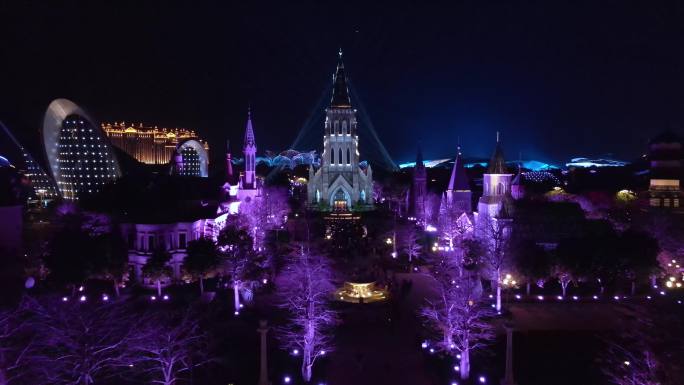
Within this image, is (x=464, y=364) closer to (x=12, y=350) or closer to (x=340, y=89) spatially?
(x=12, y=350)

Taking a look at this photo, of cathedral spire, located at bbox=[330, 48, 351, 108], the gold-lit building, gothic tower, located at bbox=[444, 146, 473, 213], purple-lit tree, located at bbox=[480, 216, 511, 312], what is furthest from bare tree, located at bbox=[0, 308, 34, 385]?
the gold-lit building

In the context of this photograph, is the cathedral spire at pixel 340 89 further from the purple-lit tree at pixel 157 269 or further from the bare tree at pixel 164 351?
the bare tree at pixel 164 351

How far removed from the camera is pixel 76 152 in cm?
5484

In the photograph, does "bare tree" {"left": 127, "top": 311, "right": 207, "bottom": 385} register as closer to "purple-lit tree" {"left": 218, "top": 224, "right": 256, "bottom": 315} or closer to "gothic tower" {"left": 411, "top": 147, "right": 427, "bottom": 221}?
"purple-lit tree" {"left": 218, "top": 224, "right": 256, "bottom": 315}

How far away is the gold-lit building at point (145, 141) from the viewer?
91625 millimetres

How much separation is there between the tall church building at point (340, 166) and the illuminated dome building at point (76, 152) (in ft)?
80.7

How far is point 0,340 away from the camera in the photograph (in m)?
12.9

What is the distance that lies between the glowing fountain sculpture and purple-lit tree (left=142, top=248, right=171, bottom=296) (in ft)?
30.1

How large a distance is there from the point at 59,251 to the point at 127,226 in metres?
7.77

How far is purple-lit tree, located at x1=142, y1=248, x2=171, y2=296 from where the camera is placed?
24.4m

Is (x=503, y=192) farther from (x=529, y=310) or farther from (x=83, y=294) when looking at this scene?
(x=83, y=294)

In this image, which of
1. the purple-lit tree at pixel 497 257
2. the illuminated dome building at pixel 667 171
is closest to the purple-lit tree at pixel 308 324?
the purple-lit tree at pixel 497 257

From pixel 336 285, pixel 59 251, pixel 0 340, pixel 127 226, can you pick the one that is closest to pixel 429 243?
pixel 336 285

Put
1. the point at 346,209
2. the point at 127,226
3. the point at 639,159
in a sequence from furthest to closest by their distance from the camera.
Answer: the point at 639,159 → the point at 346,209 → the point at 127,226
